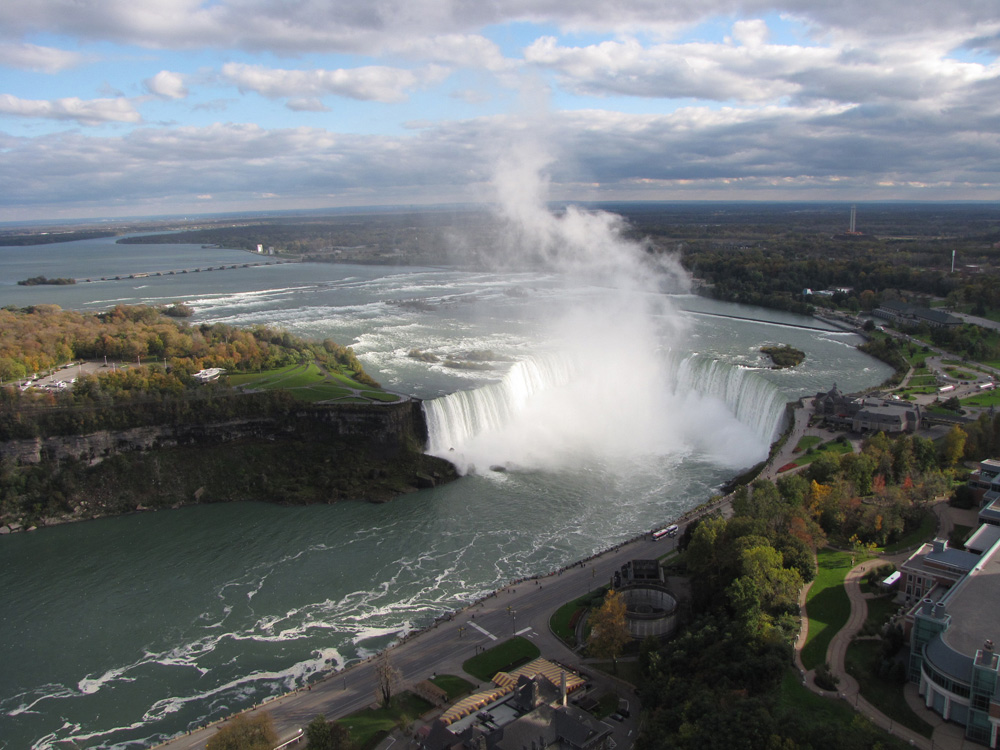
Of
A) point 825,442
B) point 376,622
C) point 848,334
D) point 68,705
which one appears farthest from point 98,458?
point 848,334

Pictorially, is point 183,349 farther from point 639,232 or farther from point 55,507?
point 639,232

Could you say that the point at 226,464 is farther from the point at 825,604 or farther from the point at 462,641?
the point at 825,604

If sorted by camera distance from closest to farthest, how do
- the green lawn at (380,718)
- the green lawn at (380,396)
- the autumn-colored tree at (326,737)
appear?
the autumn-colored tree at (326,737) → the green lawn at (380,718) → the green lawn at (380,396)

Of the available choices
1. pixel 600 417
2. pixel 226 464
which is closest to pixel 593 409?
pixel 600 417

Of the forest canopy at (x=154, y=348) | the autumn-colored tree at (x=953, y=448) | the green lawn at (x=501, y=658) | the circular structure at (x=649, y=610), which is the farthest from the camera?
the forest canopy at (x=154, y=348)

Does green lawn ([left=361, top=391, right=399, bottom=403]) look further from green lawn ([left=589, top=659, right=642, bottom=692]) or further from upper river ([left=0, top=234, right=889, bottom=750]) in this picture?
green lawn ([left=589, top=659, right=642, bottom=692])

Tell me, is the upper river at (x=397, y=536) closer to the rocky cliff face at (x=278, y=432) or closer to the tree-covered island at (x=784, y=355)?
the tree-covered island at (x=784, y=355)

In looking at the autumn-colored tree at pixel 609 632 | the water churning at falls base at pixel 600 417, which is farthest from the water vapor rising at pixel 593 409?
the autumn-colored tree at pixel 609 632
